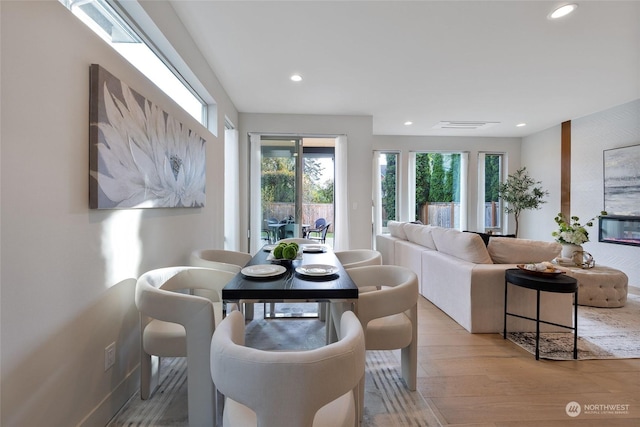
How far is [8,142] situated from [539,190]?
7.28 m

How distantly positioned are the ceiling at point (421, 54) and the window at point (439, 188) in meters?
1.87

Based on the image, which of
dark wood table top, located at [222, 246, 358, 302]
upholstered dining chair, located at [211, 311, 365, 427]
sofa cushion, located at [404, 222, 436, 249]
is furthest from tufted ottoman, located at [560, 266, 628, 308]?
upholstered dining chair, located at [211, 311, 365, 427]

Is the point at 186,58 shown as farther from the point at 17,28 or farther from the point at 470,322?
the point at 470,322

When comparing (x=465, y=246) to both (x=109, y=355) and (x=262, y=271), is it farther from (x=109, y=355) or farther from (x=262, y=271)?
(x=109, y=355)

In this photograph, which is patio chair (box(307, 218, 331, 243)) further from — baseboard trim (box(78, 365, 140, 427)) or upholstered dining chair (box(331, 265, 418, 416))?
baseboard trim (box(78, 365, 140, 427))

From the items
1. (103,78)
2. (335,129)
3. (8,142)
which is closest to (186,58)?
(103,78)

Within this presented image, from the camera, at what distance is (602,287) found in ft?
10.5

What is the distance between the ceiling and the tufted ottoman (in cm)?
232

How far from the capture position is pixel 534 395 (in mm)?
1764

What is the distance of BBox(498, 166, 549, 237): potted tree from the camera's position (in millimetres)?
5633

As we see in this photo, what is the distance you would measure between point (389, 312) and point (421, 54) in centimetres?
264

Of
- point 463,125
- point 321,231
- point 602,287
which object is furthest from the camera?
point 321,231

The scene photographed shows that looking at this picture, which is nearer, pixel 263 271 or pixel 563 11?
pixel 263 271

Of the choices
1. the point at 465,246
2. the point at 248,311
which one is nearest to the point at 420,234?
the point at 465,246
